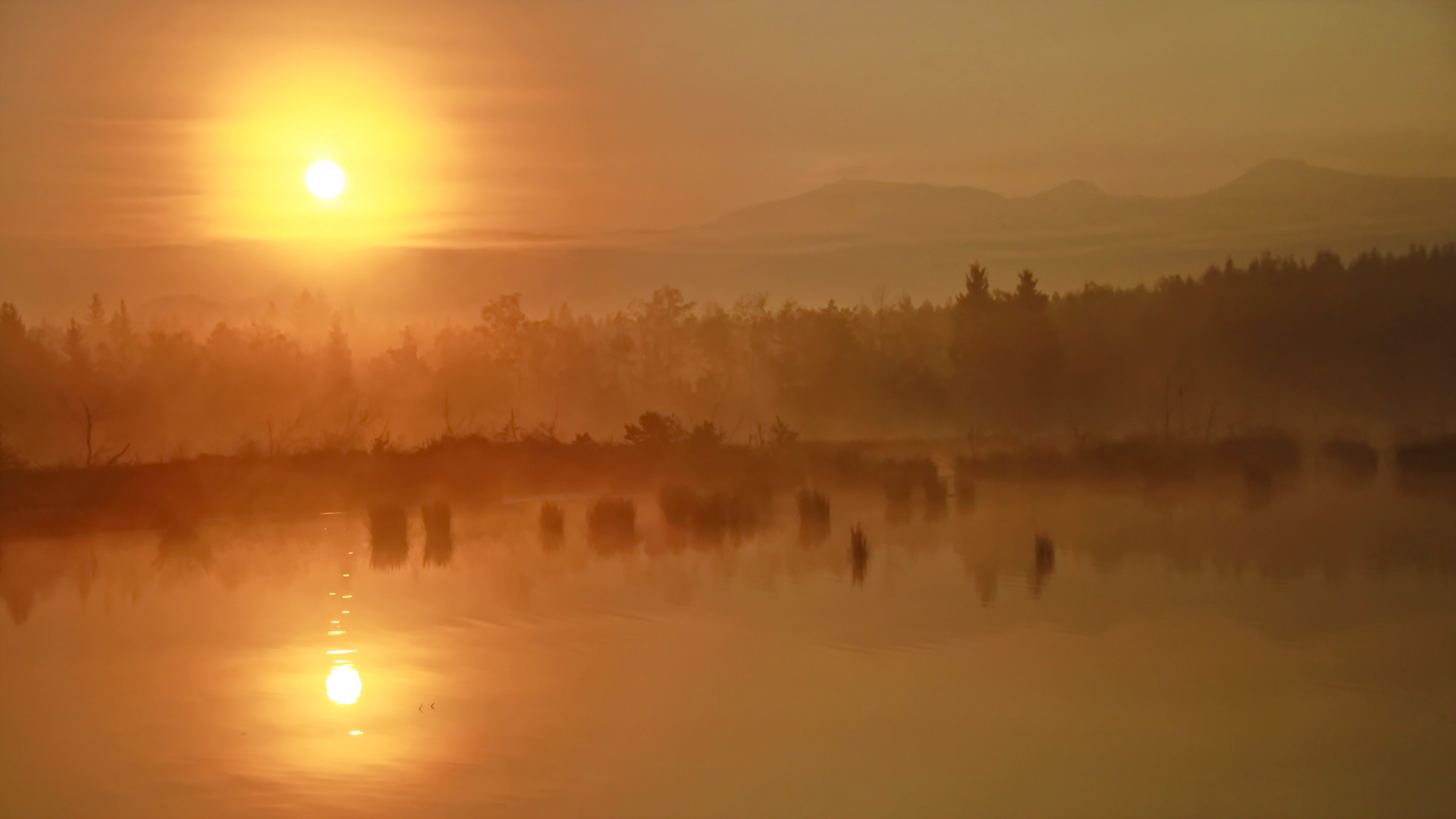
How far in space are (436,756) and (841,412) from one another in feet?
70.2

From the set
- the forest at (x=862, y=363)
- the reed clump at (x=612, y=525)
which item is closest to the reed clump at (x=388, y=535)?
the reed clump at (x=612, y=525)

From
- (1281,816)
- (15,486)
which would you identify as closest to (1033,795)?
(1281,816)

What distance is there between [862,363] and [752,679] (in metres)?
21.2

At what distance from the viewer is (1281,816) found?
5.25 m

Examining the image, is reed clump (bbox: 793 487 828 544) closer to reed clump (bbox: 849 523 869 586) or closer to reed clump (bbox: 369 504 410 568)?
reed clump (bbox: 849 523 869 586)

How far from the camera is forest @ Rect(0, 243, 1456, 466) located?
25.2 meters

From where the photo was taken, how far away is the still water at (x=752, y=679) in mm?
5641

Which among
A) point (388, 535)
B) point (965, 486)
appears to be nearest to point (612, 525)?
point (388, 535)

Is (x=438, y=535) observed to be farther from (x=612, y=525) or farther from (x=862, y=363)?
(x=862, y=363)

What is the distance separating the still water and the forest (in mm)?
12400

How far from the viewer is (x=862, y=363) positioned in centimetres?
2822

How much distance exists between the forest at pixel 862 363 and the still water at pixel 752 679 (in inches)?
488

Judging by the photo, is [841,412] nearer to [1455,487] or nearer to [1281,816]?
[1455,487]

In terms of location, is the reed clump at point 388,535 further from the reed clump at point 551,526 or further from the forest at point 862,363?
the forest at point 862,363
